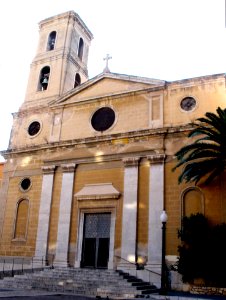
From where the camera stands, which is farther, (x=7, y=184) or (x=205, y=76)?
(x=7, y=184)

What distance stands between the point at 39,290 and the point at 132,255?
4728mm

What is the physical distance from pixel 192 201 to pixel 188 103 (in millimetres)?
5396

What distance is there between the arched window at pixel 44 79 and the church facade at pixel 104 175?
1629 mm

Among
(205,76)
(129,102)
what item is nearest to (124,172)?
(129,102)

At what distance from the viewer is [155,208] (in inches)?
731

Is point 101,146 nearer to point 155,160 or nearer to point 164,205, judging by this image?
point 155,160

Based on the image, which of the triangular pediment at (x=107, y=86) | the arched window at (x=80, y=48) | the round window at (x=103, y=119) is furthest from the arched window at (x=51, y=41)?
the round window at (x=103, y=119)

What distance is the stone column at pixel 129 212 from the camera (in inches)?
722

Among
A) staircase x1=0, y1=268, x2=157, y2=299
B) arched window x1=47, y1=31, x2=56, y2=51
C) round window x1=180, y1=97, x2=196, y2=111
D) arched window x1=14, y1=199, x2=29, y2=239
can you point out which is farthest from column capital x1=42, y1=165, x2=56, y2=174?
arched window x1=47, y1=31, x2=56, y2=51

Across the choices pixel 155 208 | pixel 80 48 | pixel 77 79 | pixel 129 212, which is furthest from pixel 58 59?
pixel 155 208

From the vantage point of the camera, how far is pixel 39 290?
52.4 feet

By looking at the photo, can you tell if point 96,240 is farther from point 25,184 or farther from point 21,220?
point 25,184

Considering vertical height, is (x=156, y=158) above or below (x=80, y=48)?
below

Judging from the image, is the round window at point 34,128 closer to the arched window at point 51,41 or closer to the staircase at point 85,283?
the arched window at point 51,41
